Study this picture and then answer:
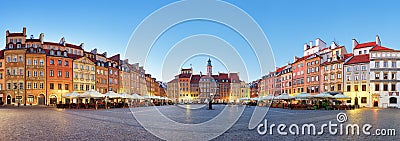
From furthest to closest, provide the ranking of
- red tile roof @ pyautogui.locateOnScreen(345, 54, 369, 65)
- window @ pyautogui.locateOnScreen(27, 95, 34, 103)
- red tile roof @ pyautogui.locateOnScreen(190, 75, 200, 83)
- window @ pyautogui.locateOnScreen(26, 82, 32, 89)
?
red tile roof @ pyautogui.locateOnScreen(190, 75, 200, 83)
red tile roof @ pyautogui.locateOnScreen(345, 54, 369, 65)
window @ pyautogui.locateOnScreen(26, 82, 32, 89)
window @ pyautogui.locateOnScreen(27, 95, 34, 103)

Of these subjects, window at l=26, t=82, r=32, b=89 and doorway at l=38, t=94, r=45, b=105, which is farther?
doorway at l=38, t=94, r=45, b=105

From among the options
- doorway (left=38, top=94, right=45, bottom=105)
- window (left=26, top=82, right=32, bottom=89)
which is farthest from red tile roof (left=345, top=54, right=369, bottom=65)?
window (left=26, top=82, right=32, bottom=89)

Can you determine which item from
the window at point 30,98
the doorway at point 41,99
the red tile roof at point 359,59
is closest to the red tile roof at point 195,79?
the red tile roof at point 359,59

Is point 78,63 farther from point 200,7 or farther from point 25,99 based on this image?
point 200,7

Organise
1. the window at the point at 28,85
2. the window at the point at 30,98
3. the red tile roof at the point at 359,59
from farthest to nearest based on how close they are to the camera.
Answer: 1. the red tile roof at the point at 359,59
2. the window at the point at 28,85
3. the window at the point at 30,98

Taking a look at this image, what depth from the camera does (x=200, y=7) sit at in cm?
1229

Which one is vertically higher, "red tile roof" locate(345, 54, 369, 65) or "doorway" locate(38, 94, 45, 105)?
"red tile roof" locate(345, 54, 369, 65)

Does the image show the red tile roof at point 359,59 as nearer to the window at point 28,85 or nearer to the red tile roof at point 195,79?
the window at point 28,85

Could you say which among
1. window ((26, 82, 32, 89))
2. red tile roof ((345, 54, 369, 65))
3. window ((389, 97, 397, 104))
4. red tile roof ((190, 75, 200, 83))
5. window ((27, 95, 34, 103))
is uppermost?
red tile roof ((345, 54, 369, 65))

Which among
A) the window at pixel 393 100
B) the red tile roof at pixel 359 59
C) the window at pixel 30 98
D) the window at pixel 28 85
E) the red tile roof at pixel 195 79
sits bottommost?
the window at pixel 393 100

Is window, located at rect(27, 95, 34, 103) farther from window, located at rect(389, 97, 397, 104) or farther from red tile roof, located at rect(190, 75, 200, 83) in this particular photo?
red tile roof, located at rect(190, 75, 200, 83)

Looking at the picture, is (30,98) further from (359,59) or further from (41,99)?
(359,59)

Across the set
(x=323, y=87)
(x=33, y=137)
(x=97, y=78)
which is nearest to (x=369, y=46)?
(x=323, y=87)

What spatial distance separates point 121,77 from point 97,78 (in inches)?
422
